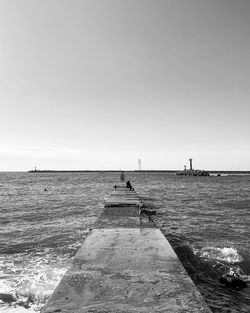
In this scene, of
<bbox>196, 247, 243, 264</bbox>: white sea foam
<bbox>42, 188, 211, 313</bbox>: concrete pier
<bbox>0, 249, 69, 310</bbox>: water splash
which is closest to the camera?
<bbox>42, 188, 211, 313</bbox>: concrete pier

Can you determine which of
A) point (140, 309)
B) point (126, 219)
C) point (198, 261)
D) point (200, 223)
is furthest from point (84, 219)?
point (140, 309)

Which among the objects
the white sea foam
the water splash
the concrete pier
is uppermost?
the concrete pier

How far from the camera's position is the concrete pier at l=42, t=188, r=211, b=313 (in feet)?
12.6

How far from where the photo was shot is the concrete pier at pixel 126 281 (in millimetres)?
3855

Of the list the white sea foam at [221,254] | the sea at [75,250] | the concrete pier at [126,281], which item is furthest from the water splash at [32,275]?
the white sea foam at [221,254]

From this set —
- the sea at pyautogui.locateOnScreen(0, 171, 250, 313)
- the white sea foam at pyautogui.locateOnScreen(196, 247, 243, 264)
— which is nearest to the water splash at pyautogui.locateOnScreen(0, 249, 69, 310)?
the sea at pyautogui.locateOnScreen(0, 171, 250, 313)

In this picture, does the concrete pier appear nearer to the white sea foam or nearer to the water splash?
the water splash

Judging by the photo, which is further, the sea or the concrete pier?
the sea

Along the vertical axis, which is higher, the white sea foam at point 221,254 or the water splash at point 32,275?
the water splash at point 32,275

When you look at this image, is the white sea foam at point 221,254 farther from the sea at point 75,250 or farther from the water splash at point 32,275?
the water splash at point 32,275

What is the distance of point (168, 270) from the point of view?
5.26 metres

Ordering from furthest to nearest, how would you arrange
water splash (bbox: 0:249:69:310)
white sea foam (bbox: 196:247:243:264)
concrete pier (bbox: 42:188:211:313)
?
white sea foam (bbox: 196:247:243:264), water splash (bbox: 0:249:69:310), concrete pier (bbox: 42:188:211:313)

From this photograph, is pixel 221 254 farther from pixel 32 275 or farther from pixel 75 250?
pixel 32 275

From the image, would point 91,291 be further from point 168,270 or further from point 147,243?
point 147,243
